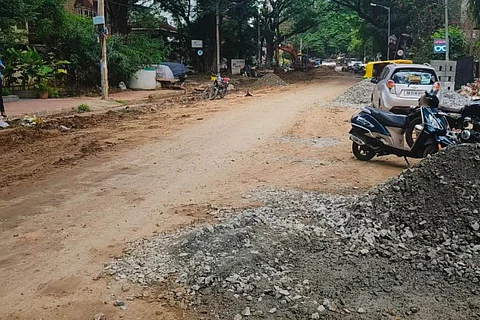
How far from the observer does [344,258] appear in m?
4.52

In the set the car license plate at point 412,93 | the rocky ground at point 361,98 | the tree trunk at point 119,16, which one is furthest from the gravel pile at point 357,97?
the tree trunk at point 119,16

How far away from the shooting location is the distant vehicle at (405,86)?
49.2 feet

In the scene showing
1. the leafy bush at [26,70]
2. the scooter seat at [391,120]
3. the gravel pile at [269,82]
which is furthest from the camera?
the gravel pile at [269,82]

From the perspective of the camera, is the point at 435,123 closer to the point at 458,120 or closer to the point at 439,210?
the point at 458,120

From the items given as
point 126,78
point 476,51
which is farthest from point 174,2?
point 476,51

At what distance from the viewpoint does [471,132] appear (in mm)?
7934

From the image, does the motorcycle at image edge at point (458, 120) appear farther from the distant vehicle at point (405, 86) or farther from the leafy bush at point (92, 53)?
the leafy bush at point (92, 53)

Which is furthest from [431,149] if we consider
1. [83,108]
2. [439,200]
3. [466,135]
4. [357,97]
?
[83,108]

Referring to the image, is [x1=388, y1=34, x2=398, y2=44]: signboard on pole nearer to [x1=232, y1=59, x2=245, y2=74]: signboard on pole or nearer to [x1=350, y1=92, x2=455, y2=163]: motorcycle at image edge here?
[x1=232, y1=59, x2=245, y2=74]: signboard on pole

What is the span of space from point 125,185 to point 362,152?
4401mm

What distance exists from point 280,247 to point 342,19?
67.5 m

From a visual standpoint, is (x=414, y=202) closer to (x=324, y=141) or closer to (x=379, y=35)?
(x=324, y=141)

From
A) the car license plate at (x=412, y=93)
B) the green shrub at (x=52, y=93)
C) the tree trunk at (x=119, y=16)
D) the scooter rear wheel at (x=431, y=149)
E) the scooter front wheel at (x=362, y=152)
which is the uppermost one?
the tree trunk at (x=119, y=16)

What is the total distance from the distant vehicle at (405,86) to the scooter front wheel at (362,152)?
5.66 m
